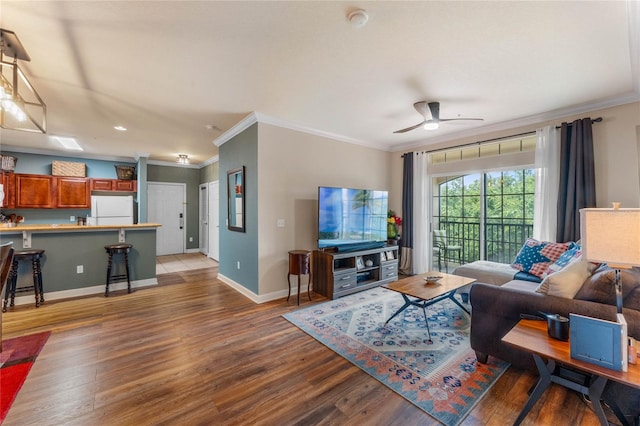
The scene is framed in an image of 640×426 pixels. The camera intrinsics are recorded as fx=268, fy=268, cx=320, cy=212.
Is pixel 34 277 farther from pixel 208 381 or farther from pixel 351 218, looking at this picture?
pixel 351 218

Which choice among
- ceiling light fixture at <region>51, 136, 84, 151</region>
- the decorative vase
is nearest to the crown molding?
ceiling light fixture at <region>51, 136, 84, 151</region>

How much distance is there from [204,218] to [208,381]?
6266 millimetres

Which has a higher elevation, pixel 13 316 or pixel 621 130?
pixel 621 130

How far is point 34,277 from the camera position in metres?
3.60

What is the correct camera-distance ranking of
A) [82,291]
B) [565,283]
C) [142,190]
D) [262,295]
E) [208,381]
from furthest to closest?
[142,190] → [82,291] → [262,295] → [208,381] → [565,283]

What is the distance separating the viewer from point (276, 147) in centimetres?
393

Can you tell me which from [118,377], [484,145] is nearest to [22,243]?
[118,377]

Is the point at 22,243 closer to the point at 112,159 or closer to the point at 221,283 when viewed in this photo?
the point at 221,283

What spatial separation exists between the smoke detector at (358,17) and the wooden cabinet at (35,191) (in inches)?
288

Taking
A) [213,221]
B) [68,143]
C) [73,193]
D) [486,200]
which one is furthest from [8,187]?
[486,200]

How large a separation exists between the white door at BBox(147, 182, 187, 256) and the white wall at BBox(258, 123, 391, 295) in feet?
15.4

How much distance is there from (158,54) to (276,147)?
1.85 m

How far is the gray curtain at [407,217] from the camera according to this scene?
5.27m

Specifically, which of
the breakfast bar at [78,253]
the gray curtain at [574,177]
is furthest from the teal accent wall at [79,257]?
the gray curtain at [574,177]
